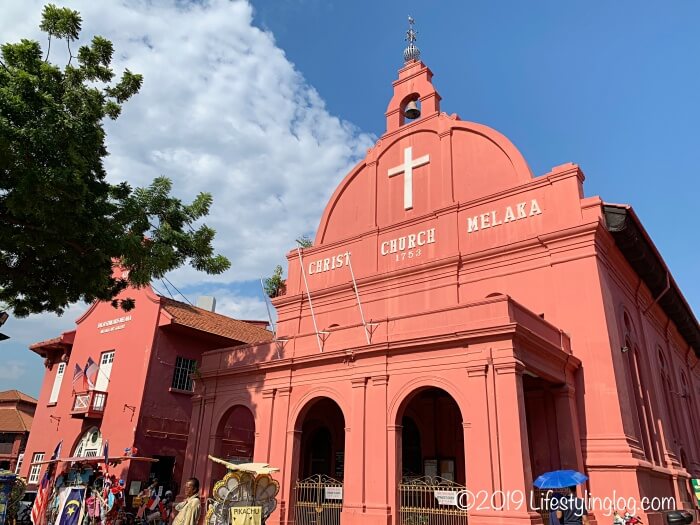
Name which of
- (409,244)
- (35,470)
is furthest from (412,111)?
(35,470)

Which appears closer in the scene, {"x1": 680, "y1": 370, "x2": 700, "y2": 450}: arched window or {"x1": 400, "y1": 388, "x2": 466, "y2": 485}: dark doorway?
{"x1": 400, "y1": 388, "x2": 466, "y2": 485}: dark doorway

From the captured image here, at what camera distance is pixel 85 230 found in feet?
40.1

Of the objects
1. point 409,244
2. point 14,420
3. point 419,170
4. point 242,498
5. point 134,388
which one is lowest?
point 242,498

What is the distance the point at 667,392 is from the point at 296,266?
1420cm

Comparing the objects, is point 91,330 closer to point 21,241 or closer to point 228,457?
point 228,457

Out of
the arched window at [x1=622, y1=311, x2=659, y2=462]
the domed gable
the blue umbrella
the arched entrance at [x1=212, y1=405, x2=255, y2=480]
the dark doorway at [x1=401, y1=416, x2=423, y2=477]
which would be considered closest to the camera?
the blue umbrella

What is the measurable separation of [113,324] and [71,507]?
12342mm

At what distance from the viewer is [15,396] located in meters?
35.2

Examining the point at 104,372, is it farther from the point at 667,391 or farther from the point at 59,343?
the point at 667,391

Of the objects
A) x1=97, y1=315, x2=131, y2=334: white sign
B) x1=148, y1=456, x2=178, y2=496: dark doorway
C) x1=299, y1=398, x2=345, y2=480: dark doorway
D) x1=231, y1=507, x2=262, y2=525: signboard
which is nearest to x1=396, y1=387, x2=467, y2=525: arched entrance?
x1=299, y1=398, x2=345, y2=480: dark doorway

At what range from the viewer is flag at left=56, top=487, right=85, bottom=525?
1255 centimetres

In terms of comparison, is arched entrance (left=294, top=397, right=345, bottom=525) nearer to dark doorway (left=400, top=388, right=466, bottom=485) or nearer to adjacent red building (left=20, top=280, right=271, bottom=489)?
dark doorway (left=400, top=388, right=466, bottom=485)

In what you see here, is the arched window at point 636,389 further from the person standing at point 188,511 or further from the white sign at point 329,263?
the person standing at point 188,511

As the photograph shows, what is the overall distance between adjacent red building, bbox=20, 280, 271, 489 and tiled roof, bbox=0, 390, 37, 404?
11.4 m
